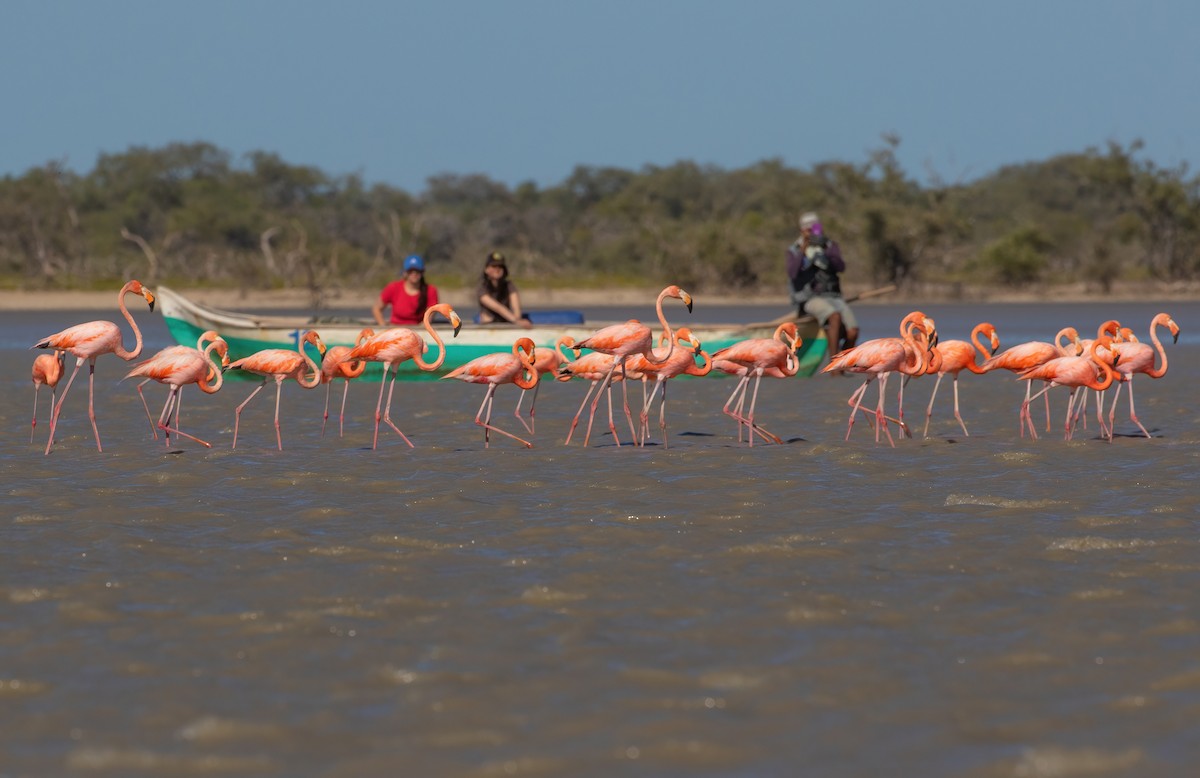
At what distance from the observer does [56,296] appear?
43.8m

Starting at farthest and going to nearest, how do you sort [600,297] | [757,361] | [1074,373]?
[600,297] < [757,361] < [1074,373]

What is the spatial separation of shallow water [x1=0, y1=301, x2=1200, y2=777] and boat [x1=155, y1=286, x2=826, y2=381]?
5678mm

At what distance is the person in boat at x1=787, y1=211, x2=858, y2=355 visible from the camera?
16.8 meters

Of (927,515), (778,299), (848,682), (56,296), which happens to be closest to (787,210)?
(778,299)

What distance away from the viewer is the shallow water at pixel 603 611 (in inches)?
168

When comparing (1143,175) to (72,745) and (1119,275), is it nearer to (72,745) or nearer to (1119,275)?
(1119,275)

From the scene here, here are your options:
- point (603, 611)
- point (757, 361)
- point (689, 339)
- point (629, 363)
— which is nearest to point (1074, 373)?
point (757, 361)

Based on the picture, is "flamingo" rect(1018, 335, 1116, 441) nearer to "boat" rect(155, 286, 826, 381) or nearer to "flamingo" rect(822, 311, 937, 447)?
"flamingo" rect(822, 311, 937, 447)

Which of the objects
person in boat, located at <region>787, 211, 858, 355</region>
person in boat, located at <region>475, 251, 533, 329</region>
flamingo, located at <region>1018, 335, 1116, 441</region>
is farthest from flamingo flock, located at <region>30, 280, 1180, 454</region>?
person in boat, located at <region>787, 211, 858, 355</region>

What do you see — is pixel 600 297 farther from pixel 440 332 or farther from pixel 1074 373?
pixel 1074 373

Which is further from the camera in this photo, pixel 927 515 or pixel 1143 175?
pixel 1143 175

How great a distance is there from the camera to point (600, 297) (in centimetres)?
4641

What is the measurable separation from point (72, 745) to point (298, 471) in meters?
5.14

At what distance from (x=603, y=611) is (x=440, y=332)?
10241mm
